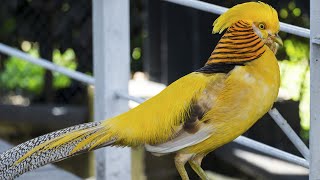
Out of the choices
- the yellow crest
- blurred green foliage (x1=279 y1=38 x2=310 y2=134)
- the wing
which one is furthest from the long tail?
blurred green foliage (x1=279 y1=38 x2=310 y2=134)

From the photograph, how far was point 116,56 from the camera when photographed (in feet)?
8.74

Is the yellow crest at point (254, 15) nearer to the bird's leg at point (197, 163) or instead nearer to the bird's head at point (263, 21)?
the bird's head at point (263, 21)

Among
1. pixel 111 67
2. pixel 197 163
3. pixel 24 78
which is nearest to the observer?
pixel 197 163

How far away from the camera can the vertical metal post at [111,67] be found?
264 cm

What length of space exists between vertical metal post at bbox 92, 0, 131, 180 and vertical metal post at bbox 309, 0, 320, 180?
1.05 meters

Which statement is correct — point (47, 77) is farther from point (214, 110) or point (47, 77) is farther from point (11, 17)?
point (214, 110)

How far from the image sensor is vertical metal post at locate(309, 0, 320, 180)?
1626 millimetres

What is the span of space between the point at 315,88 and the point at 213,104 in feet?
0.64

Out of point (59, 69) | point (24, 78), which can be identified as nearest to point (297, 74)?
point (59, 69)

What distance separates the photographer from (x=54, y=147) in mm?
1734

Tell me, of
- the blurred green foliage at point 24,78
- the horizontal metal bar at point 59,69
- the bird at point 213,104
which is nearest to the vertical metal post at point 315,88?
the bird at point 213,104

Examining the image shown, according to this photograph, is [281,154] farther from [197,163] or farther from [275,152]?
[197,163]

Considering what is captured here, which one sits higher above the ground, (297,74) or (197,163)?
(197,163)

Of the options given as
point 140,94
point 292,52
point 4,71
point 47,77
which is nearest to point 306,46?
point 292,52
